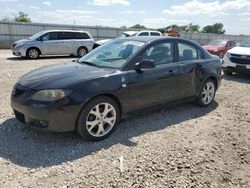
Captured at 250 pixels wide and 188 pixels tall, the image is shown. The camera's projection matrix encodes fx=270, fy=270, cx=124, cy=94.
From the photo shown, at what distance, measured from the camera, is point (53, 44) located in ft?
49.6

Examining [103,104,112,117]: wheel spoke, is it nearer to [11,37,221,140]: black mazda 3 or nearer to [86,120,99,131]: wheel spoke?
[11,37,221,140]: black mazda 3

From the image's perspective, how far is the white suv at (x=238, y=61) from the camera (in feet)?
30.7

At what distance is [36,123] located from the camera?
12.5 ft

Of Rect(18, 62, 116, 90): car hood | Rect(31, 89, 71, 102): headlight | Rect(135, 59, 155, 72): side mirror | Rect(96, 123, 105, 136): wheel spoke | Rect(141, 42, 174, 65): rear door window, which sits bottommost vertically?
Rect(96, 123, 105, 136): wheel spoke

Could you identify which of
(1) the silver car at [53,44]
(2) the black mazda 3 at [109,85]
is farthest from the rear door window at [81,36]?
(2) the black mazda 3 at [109,85]

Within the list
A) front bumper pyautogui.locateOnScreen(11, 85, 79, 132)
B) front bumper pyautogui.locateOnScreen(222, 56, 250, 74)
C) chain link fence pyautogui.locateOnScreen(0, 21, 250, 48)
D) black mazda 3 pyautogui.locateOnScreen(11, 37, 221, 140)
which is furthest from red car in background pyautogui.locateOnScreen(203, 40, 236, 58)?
front bumper pyautogui.locateOnScreen(11, 85, 79, 132)

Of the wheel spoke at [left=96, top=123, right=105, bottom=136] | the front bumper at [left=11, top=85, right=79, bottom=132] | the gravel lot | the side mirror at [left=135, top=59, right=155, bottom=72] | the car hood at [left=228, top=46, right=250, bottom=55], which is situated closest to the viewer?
the gravel lot

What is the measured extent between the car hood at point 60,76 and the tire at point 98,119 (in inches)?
15.7

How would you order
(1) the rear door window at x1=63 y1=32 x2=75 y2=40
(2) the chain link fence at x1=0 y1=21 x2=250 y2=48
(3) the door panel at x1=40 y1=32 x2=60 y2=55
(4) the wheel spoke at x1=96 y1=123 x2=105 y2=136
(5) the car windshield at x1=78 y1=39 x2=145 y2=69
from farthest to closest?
(2) the chain link fence at x1=0 y1=21 x2=250 y2=48, (1) the rear door window at x1=63 y1=32 x2=75 y2=40, (3) the door panel at x1=40 y1=32 x2=60 y2=55, (5) the car windshield at x1=78 y1=39 x2=145 y2=69, (4) the wheel spoke at x1=96 y1=123 x2=105 y2=136

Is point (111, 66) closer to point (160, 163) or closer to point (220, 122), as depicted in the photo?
point (160, 163)

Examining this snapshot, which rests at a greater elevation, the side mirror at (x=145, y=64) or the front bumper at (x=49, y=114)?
the side mirror at (x=145, y=64)

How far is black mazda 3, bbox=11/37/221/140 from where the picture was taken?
3738mm

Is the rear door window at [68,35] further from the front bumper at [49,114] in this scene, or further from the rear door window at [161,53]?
the front bumper at [49,114]

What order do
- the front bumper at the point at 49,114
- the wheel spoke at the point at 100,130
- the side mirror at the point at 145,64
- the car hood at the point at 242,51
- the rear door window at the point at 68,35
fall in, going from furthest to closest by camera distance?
the rear door window at the point at 68,35 < the car hood at the point at 242,51 < the side mirror at the point at 145,64 < the wheel spoke at the point at 100,130 < the front bumper at the point at 49,114
